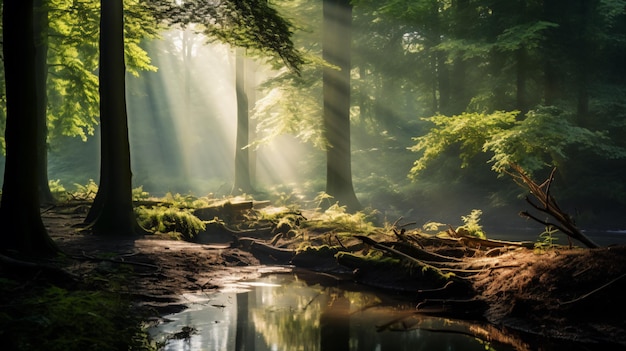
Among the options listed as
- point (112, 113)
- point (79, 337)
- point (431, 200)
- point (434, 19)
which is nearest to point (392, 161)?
point (431, 200)

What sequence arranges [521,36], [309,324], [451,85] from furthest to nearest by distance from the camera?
[451,85] → [521,36] → [309,324]

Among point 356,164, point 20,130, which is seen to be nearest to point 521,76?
point 356,164

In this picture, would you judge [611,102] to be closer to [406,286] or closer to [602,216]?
[602,216]

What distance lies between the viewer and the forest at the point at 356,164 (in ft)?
27.0

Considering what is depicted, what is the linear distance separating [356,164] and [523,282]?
29.0 metres

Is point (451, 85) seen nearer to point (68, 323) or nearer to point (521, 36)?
point (521, 36)

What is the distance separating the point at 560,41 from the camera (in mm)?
25391

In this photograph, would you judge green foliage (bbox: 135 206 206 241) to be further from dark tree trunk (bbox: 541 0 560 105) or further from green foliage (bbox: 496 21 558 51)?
dark tree trunk (bbox: 541 0 560 105)

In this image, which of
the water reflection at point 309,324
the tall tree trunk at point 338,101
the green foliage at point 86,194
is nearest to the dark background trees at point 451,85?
the tall tree trunk at point 338,101

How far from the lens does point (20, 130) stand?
8.48 m

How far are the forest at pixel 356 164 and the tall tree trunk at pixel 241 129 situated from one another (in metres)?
0.11

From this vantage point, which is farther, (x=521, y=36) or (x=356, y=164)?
(x=356, y=164)

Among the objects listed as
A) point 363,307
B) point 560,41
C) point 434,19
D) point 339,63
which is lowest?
point 363,307

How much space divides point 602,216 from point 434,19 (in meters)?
12.0
